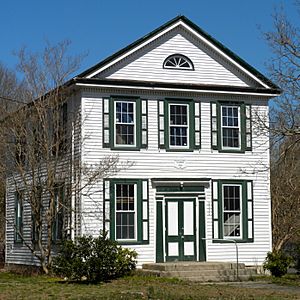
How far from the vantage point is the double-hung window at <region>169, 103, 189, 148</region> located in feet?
93.4

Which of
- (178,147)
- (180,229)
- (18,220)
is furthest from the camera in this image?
(18,220)

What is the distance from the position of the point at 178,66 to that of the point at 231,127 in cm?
311

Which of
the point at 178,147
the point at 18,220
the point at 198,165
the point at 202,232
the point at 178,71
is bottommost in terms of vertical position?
the point at 202,232

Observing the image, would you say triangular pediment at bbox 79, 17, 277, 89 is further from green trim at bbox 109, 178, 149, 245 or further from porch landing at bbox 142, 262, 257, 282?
porch landing at bbox 142, 262, 257, 282

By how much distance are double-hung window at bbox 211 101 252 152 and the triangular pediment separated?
2.99ft

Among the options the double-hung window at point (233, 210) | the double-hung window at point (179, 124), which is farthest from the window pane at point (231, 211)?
the double-hung window at point (179, 124)

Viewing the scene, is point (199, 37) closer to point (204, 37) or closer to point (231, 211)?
point (204, 37)

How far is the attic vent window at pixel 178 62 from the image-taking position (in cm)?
2902

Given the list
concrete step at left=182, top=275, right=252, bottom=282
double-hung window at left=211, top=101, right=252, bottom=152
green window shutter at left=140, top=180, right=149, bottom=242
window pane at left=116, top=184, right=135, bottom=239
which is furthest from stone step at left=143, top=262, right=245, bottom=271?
double-hung window at left=211, top=101, right=252, bottom=152

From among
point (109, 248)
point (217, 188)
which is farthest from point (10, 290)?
point (217, 188)

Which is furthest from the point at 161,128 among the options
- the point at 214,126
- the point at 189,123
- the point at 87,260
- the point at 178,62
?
the point at 87,260

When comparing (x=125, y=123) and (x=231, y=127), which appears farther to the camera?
(x=231, y=127)

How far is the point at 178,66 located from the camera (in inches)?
1148

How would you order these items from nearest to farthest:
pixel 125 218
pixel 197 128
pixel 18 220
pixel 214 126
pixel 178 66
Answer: pixel 125 218, pixel 197 128, pixel 214 126, pixel 178 66, pixel 18 220
